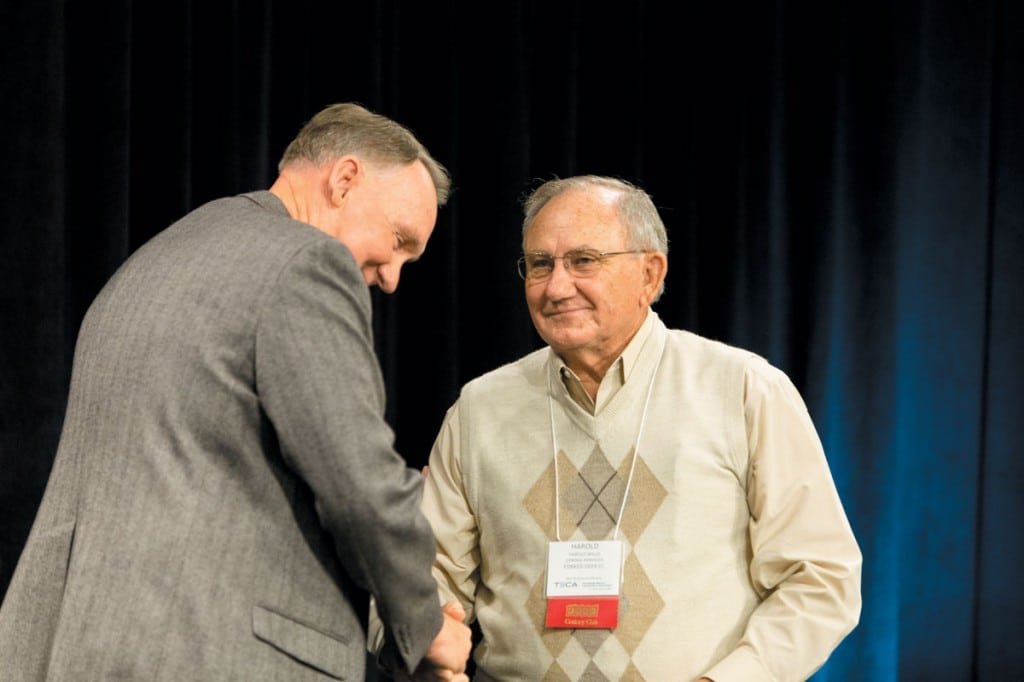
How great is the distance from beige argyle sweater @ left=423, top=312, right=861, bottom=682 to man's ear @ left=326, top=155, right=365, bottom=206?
839mm

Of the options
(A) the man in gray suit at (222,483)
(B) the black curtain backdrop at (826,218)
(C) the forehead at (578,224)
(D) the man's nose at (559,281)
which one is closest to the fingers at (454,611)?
(A) the man in gray suit at (222,483)

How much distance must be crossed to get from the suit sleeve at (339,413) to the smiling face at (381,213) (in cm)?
25

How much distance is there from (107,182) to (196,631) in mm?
1659

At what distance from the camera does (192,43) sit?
3.07 metres

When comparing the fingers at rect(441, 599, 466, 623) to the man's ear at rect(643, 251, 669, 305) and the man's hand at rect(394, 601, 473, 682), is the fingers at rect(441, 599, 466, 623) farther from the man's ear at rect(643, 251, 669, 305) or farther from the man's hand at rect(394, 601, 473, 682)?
the man's ear at rect(643, 251, 669, 305)

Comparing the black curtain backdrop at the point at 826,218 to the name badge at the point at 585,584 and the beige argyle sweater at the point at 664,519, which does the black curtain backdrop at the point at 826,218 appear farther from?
the name badge at the point at 585,584

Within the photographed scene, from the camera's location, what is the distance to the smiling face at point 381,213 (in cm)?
189

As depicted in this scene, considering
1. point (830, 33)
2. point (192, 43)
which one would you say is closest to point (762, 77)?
point (830, 33)

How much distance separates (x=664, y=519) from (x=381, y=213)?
0.90m

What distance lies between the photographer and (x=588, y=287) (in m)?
2.48

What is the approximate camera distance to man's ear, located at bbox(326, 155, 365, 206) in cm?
188

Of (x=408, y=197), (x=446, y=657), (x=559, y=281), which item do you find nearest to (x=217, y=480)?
(x=446, y=657)

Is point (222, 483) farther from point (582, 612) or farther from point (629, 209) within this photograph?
point (629, 209)

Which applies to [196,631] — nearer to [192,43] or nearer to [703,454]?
[703,454]
